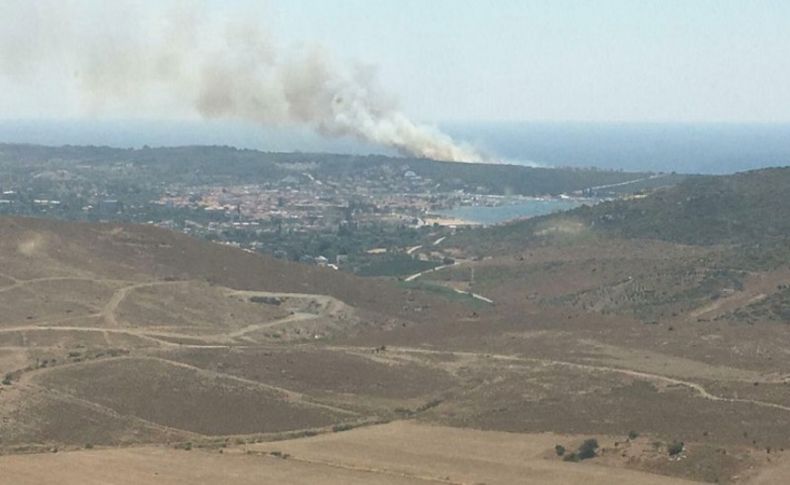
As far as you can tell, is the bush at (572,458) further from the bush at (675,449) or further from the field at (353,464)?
the bush at (675,449)

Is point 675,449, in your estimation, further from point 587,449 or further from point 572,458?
point 572,458

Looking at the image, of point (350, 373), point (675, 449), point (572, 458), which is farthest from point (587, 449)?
point (350, 373)

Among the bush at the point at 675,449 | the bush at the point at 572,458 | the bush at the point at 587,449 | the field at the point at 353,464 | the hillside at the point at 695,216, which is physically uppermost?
the hillside at the point at 695,216

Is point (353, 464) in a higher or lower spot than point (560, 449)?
lower

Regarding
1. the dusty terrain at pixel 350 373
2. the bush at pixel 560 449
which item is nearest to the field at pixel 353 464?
the dusty terrain at pixel 350 373

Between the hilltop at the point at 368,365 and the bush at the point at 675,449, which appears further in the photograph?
the hilltop at the point at 368,365

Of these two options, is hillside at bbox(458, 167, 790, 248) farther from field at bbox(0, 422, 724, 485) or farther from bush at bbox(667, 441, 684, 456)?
field at bbox(0, 422, 724, 485)

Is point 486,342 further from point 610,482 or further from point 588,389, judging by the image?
point 610,482

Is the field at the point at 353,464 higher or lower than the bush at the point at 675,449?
lower

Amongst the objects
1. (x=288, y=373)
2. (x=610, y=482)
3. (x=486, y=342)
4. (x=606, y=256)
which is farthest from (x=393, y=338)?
(x=606, y=256)
